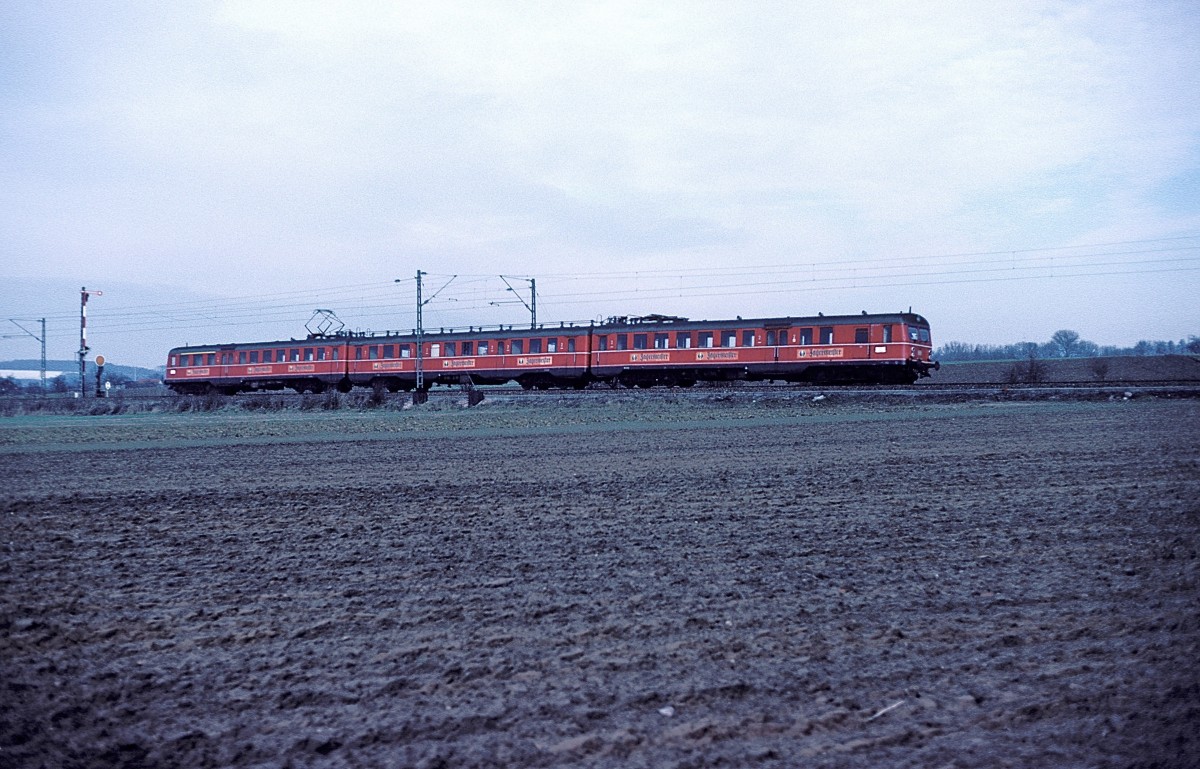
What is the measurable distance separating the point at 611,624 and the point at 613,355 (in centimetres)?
3218

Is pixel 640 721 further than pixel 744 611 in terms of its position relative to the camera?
No

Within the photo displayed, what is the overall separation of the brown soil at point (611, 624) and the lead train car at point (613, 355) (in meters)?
22.9

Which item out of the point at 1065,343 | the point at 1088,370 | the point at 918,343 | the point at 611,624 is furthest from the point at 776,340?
the point at 1065,343

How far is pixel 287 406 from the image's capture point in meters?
32.8

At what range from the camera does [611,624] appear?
4.61 meters

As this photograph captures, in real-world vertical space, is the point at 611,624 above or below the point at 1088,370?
below

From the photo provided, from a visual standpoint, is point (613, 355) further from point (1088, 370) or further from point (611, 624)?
point (1088, 370)

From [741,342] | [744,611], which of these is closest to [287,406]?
[741,342]

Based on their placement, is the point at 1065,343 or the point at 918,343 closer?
the point at 918,343

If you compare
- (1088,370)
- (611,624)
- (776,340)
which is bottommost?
(611,624)

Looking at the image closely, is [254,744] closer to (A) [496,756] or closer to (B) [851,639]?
(A) [496,756]

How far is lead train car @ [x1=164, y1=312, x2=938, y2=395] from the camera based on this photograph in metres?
32.7

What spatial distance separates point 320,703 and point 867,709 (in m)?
A: 2.22

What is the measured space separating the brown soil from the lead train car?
2286 centimetres
